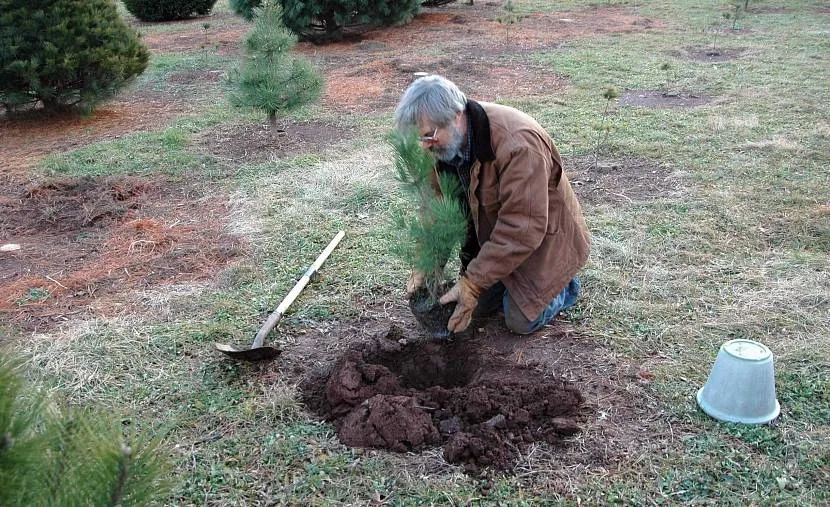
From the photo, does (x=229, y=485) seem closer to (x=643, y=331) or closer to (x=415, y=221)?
(x=415, y=221)

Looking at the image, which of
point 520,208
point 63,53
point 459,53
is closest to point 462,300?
point 520,208

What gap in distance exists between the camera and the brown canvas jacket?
109 inches

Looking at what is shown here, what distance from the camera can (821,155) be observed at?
5.46 metres

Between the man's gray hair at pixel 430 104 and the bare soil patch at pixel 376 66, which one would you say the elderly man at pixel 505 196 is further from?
the bare soil patch at pixel 376 66

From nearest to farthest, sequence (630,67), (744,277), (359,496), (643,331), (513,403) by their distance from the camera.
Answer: (359,496) < (513,403) < (643,331) < (744,277) < (630,67)

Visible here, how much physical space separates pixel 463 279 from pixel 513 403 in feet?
1.84

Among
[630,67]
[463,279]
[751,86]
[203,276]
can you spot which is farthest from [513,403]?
[630,67]

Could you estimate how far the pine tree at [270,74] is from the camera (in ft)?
19.6

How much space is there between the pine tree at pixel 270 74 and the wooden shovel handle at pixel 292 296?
2383 millimetres

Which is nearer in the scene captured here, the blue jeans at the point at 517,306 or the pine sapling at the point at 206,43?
the blue jeans at the point at 517,306

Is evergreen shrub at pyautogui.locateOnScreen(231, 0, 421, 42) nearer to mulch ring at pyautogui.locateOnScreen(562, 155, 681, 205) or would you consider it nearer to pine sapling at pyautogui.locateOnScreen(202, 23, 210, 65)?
pine sapling at pyautogui.locateOnScreen(202, 23, 210, 65)

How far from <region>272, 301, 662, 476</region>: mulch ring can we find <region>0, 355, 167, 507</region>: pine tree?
1.51 metres

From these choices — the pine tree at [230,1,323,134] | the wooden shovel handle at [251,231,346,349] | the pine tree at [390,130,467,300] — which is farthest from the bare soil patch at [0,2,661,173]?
the pine tree at [390,130,467,300]

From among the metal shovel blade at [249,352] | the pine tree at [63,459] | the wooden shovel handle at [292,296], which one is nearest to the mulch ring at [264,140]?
the wooden shovel handle at [292,296]
